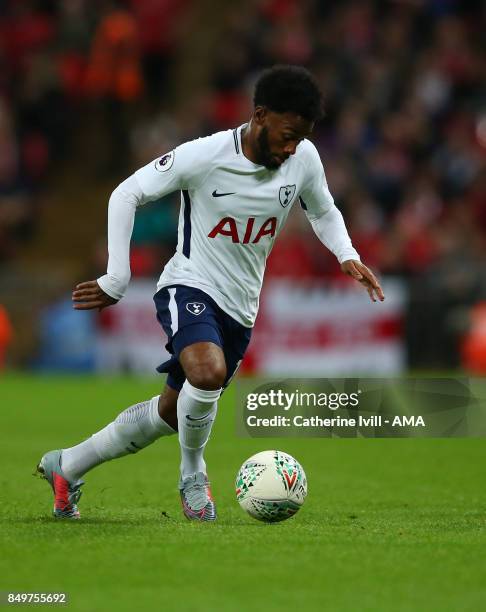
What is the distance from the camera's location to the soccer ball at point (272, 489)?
6547 millimetres

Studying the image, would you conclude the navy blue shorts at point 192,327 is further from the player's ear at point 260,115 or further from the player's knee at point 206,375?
the player's ear at point 260,115

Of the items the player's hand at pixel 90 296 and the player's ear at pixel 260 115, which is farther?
the player's ear at pixel 260 115

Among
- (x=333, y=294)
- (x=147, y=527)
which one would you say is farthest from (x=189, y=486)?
(x=333, y=294)

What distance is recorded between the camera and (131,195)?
664 centimetres

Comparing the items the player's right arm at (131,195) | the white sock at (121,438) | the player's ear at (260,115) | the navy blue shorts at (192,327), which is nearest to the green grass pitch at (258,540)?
the white sock at (121,438)

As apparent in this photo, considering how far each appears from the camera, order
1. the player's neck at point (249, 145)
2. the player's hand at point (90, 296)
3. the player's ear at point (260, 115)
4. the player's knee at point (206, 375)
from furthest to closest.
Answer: the player's neck at point (249, 145)
the player's ear at point (260, 115)
the player's hand at point (90, 296)
the player's knee at point (206, 375)

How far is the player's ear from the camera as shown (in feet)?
21.7

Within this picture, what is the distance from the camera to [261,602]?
4.73m

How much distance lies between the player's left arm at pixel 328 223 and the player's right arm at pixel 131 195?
67cm

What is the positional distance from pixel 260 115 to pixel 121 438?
172cm

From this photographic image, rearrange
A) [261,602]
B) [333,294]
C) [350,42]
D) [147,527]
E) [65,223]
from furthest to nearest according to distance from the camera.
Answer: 1. [65,223]
2. [350,42]
3. [333,294]
4. [147,527]
5. [261,602]

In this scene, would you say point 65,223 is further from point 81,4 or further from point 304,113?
point 304,113

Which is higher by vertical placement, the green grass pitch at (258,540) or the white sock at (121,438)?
the white sock at (121,438)

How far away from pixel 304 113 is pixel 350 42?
1329 cm
